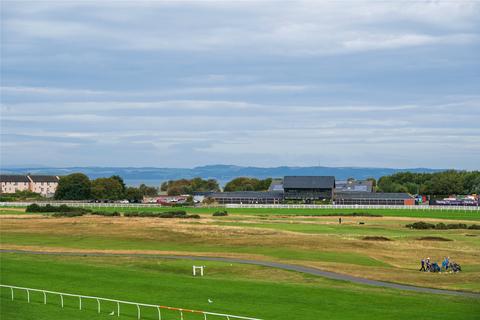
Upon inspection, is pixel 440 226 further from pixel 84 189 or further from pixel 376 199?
pixel 84 189

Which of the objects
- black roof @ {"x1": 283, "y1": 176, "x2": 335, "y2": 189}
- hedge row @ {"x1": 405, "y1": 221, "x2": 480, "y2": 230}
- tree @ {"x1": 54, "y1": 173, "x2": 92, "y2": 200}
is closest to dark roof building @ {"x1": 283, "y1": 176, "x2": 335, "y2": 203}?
black roof @ {"x1": 283, "y1": 176, "x2": 335, "y2": 189}

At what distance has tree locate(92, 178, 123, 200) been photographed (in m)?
184

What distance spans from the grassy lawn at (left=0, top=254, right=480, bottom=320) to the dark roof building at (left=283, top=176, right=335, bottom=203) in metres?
126

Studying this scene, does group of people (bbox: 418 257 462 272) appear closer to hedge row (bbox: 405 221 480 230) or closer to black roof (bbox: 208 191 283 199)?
hedge row (bbox: 405 221 480 230)

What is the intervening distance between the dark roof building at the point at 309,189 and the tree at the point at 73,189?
2074 inches

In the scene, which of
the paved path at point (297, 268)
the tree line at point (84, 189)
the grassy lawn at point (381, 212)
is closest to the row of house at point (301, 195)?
the tree line at point (84, 189)

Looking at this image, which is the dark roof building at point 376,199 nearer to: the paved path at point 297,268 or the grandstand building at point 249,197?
the grandstand building at point 249,197

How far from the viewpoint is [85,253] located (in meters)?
69.1

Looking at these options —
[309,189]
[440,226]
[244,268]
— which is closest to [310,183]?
[309,189]

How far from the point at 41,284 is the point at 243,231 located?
43463mm

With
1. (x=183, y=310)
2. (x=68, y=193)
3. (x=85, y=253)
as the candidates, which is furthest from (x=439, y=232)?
(x=68, y=193)

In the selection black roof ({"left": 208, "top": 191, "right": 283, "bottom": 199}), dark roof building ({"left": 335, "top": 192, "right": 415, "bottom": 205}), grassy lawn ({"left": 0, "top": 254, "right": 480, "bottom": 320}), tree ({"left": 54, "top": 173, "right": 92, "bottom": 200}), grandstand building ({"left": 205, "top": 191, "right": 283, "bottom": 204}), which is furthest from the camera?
black roof ({"left": 208, "top": 191, "right": 283, "bottom": 199})

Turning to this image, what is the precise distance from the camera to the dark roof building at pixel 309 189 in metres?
183

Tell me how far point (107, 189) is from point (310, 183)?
53.8 metres
